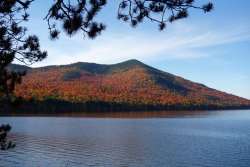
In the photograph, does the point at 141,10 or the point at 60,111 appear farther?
the point at 60,111

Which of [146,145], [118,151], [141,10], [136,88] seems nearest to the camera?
[141,10]

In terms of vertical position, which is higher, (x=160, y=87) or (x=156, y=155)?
(x=160, y=87)

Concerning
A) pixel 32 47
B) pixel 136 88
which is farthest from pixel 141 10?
pixel 136 88

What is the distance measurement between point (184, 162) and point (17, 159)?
10.9m

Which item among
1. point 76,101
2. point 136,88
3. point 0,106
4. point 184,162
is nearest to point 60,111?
point 76,101

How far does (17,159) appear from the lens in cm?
2888

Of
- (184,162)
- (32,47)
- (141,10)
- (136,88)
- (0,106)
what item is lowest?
(184,162)

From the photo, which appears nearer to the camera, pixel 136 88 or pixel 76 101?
pixel 76 101

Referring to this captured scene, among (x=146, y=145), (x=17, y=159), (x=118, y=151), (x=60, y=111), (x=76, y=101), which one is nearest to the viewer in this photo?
(x=17, y=159)

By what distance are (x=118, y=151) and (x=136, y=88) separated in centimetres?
15244

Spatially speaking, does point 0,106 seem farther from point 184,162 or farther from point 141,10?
point 184,162

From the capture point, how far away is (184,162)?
95.6ft

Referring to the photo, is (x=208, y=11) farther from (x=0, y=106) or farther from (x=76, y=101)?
(x=76, y=101)

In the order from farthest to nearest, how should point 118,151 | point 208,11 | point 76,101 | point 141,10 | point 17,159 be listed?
point 76,101 → point 118,151 → point 17,159 → point 141,10 → point 208,11
